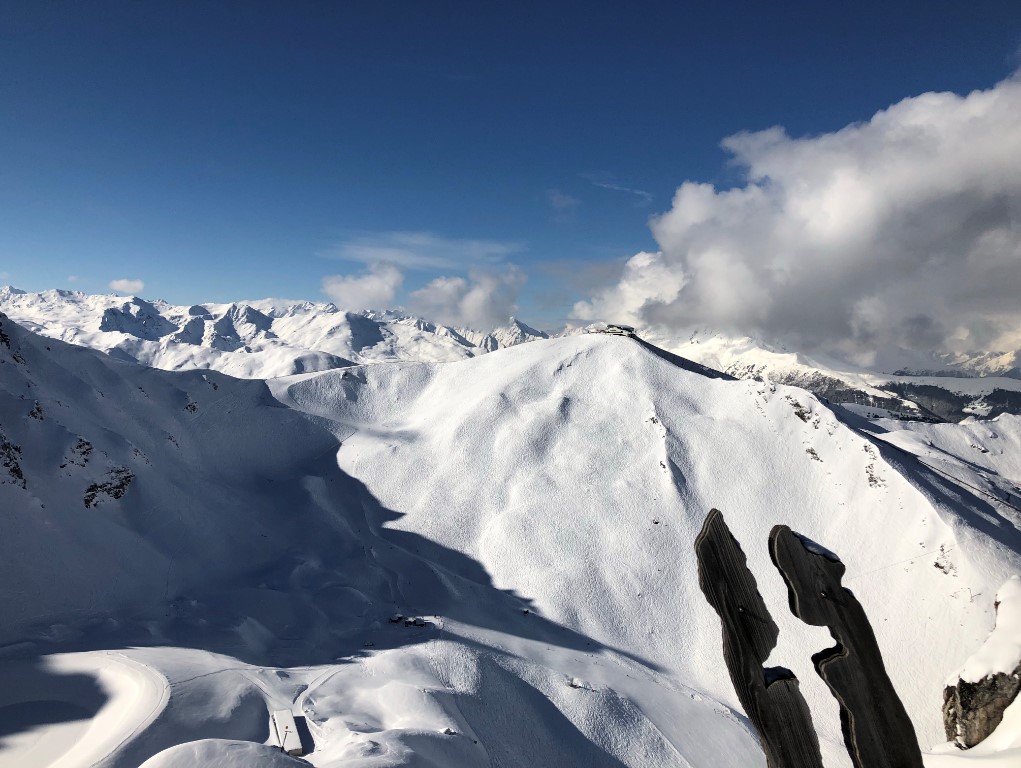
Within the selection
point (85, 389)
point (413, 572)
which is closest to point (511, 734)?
point (413, 572)

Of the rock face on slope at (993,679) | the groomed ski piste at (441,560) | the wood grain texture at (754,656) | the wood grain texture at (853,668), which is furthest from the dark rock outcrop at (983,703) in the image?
the wood grain texture at (754,656)

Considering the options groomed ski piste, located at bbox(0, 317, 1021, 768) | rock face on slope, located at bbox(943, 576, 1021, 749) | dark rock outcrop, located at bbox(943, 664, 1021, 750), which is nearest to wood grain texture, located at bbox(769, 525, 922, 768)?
groomed ski piste, located at bbox(0, 317, 1021, 768)

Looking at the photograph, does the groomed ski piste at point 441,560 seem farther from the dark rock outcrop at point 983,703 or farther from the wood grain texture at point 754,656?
the wood grain texture at point 754,656

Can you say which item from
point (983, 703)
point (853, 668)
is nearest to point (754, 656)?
point (853, 668)

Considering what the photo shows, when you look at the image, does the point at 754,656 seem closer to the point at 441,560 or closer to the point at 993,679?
the point at 993,679

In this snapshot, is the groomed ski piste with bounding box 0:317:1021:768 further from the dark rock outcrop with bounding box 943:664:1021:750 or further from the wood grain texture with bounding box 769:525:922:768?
the wood grain texture with bounding box 769:525:922:768

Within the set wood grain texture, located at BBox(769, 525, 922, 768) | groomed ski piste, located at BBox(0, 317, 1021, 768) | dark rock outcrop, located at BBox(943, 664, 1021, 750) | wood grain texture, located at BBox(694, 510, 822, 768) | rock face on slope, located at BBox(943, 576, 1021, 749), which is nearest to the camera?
wood grain texture, located at BBox(694, 510, 822, 768)

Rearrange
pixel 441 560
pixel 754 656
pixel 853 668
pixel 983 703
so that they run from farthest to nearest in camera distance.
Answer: pixel 441 560, pixel 983 703, pixel 853 668, pixel 754 656

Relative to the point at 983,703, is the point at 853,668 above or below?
above
